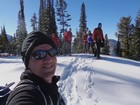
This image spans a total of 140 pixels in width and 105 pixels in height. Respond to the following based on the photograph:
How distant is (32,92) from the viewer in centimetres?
179

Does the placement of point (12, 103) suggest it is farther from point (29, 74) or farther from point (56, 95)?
point (56, 95)

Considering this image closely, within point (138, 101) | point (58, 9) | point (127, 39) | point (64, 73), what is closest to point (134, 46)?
point (127, 39)

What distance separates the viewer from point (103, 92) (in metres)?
7.80

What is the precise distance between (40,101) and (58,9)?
4937 cm

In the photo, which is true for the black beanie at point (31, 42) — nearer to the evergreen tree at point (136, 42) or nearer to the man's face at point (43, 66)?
the man's face at point (43, 66)

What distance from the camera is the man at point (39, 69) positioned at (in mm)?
1872

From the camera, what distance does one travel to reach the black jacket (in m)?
1.72

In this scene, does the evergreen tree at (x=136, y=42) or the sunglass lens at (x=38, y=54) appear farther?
the evergreen tree at (x=136, y=42)

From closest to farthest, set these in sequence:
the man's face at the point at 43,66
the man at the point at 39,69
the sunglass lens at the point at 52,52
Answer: the man at the point at 39,69 < the man's face at the point at 43,66 < the sunglass lens at the point at 52,52

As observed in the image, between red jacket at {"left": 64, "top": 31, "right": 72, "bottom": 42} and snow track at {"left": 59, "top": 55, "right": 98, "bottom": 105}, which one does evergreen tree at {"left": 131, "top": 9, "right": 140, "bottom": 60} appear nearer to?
red jacket at {"left": 64, "top": 31, "right": 72, "bottom": 42}

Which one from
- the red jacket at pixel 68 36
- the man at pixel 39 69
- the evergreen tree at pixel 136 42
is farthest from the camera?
the evergreen tree at pixel 136 42

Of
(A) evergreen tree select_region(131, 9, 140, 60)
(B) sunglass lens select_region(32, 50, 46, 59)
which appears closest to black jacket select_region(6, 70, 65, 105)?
(B) sunglass lens select_region(32, 50, 46, 59)

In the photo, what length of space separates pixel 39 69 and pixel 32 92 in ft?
1.24

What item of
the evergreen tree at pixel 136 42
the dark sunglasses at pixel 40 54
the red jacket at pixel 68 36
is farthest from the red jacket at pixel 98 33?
the evergreen tree at pixel 136 42
